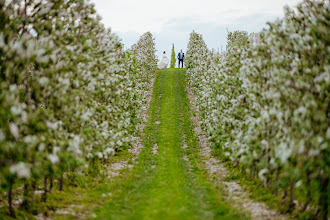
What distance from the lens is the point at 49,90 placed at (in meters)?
11.6

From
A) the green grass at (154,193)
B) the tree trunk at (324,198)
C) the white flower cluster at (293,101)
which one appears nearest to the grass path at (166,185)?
the green grass at (154,193)

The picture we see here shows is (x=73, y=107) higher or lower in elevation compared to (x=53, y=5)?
lower

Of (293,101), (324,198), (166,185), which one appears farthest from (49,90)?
(324,198)

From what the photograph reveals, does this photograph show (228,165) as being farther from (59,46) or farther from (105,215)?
(59,46)

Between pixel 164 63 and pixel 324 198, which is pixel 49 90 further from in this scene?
pixel 164 63

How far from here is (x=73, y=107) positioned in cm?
1261

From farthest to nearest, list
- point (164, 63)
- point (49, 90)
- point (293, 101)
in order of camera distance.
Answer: point (164, 63)
point (49, 90)
point (293, 101)

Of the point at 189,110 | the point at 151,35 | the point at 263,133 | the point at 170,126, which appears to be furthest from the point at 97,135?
the point at 151,35

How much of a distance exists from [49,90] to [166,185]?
7532mm

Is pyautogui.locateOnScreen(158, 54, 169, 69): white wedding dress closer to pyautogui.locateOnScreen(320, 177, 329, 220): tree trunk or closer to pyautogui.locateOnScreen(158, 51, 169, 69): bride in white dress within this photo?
pyautogui.locateOnScreen(158, 51, 169, 69): bride in white dress

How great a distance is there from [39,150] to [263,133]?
323 inches

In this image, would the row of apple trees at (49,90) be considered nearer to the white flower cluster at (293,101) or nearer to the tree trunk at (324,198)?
the white flower cluster at (293,101)

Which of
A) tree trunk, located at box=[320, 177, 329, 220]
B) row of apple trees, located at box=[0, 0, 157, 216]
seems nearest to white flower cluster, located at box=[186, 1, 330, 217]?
tree trunk, located at box=[320, 177, 329, 220]

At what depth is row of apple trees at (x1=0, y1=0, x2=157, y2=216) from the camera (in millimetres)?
9688
